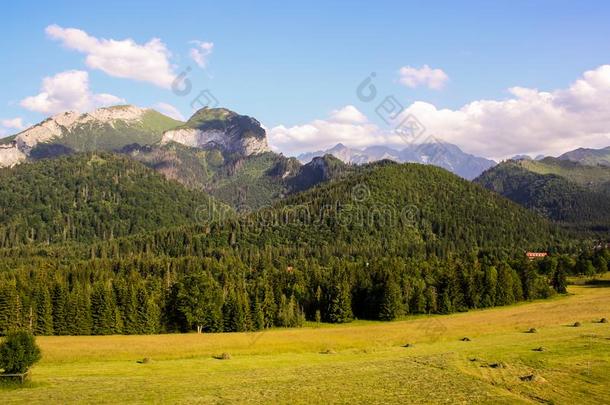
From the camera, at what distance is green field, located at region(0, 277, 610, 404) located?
43875mm

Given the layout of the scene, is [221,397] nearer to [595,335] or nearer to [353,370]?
[353,370]

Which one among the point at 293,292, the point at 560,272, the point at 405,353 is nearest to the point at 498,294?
the point at 560,272

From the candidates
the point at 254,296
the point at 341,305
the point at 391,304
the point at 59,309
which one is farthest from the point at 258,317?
the point at 59,309

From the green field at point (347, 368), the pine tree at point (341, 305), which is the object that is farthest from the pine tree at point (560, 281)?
the pine tree at point (341, 305)

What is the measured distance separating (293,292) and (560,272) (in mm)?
75024

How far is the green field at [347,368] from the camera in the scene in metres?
43.9

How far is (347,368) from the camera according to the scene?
57.2 metres

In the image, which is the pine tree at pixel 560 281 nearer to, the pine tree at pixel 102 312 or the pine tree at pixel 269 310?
the pine tree at pixel 269 310

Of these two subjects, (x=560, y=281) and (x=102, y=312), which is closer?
(x=102, y=312)

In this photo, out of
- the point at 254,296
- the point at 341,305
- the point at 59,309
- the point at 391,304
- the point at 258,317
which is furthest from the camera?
the point at 341,305

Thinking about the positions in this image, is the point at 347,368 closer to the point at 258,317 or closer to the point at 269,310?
the point at 258,317

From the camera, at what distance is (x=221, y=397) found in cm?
4400

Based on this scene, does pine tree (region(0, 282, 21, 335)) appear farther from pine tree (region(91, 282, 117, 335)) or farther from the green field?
the green field

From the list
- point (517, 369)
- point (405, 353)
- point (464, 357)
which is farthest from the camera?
point (405, 353)
